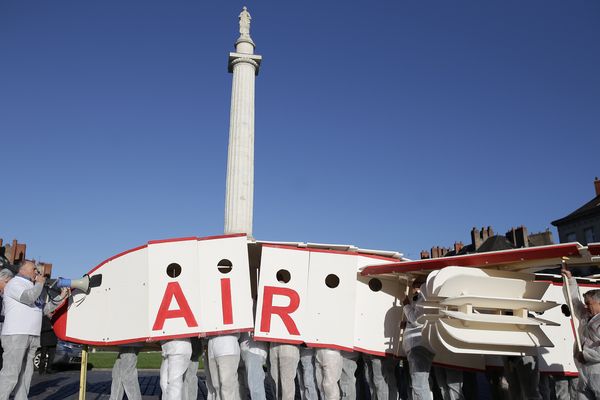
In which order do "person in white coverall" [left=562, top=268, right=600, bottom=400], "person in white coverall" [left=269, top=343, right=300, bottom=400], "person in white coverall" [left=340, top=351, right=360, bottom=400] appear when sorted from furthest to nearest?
"person in white coverall" [left=340, top=351, right=360, bottom=400] → "person in white coverall" [left=269, top=343, right=300, bottom=400] → "person in white coverall" [left=562, top=268, right=600, bottom=400]

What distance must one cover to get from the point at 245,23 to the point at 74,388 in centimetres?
1692

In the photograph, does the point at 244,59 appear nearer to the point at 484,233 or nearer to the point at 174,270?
the point at 174,270

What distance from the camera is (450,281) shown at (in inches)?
256

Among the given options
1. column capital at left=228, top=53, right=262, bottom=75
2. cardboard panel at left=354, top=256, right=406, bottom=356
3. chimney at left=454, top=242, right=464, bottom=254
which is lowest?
cardboard panel at left=354, top=256, right=406, bottom=356

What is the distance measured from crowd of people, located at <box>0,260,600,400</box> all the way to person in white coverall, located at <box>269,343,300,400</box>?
1 centimetres

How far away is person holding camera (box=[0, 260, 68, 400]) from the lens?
7.00m

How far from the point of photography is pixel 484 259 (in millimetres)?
6859

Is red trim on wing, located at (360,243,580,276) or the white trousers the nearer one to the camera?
red trim on wing, located at (360,243,580,276)

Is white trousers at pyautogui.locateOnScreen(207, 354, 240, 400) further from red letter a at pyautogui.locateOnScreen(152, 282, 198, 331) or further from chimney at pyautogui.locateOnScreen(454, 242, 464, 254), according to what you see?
chimney at pyautogui.locateOnScreen(454, 242, 464, 254)

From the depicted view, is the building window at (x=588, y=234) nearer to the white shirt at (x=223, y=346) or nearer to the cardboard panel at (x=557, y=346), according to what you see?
the cardboard panel at (x=557, y=346)

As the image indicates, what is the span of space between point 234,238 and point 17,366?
11.2 ft

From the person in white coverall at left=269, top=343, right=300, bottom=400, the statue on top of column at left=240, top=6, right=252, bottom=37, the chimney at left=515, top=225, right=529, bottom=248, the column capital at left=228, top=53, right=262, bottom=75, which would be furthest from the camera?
the chimney at left=515, top=225, right=529, bottom=248

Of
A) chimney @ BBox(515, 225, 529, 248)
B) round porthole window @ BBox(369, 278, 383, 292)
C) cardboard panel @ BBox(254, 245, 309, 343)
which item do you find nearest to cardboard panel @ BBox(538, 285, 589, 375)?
round porthole window @ BBox(369, 278, 383, 292)

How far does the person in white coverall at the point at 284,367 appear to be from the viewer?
7266 millimetres
